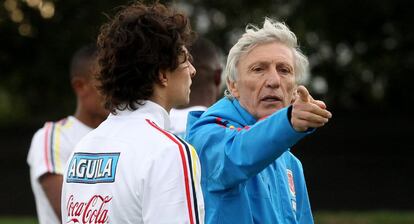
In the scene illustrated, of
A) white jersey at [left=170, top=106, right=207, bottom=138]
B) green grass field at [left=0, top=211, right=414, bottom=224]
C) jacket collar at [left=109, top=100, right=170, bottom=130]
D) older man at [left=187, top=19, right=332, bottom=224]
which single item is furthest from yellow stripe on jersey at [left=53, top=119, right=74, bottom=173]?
green grass field at [left=0, top=211, right=414, bottom=224]

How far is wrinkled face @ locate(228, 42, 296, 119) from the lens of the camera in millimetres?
4246

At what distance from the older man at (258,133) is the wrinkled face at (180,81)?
0.87 ft

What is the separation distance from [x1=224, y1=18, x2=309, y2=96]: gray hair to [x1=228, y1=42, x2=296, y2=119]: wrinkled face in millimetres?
23

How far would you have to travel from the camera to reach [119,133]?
368 cm

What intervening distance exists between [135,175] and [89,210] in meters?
0.27

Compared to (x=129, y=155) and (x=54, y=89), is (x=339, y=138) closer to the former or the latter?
(x=54, y=89)

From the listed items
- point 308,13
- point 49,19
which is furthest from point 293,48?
point 308,13

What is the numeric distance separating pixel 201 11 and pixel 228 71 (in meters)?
15.2

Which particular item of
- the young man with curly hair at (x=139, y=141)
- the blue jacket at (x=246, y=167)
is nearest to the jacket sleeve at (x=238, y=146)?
the blue jacket at (x=246, y=167)

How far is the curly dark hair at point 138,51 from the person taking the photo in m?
3.68

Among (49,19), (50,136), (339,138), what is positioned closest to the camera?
(50,136)

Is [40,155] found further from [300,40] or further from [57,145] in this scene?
[300,40]

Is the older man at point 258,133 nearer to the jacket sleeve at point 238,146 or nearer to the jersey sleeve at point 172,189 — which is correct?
the jacket sleeve at point 238,146

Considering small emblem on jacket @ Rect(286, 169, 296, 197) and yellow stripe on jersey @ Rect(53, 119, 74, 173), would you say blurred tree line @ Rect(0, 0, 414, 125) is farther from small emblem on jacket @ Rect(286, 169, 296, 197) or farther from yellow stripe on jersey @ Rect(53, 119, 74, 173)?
small emblem on jacket @ Rect(286, 169, 296, 197)
